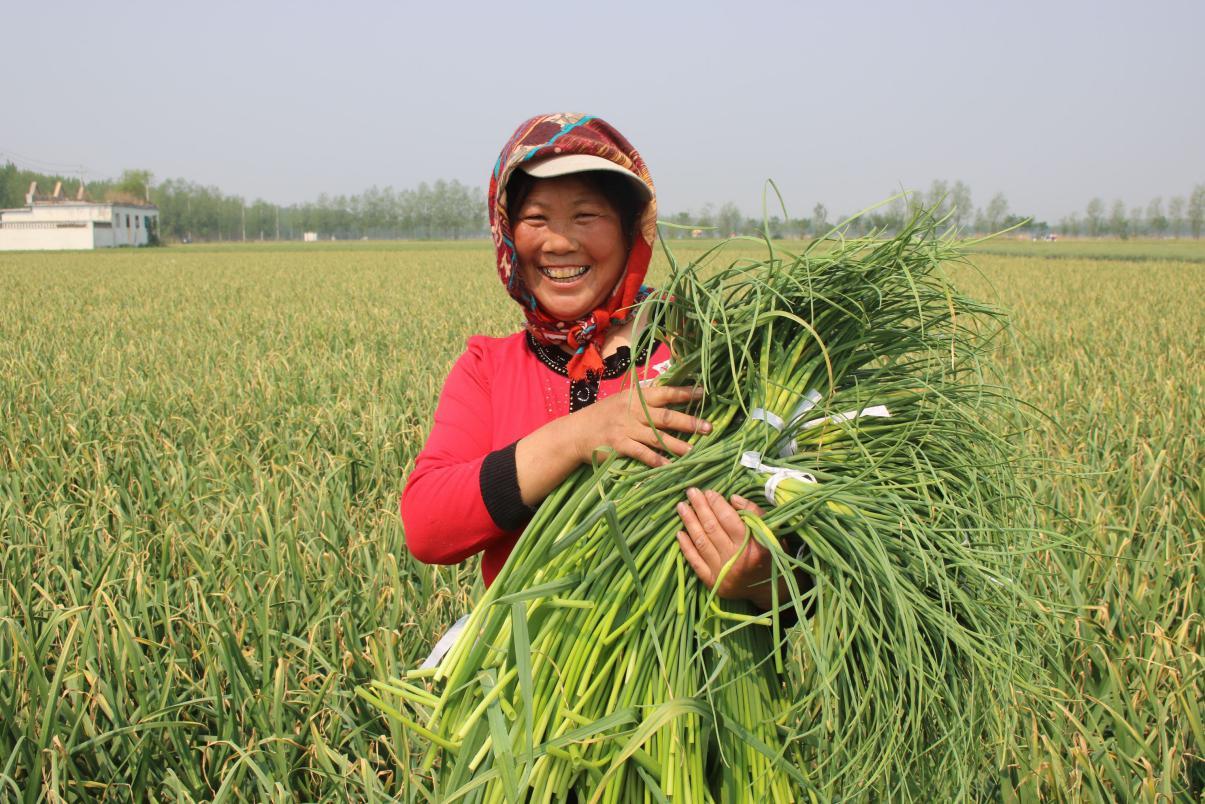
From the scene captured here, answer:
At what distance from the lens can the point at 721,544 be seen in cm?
111

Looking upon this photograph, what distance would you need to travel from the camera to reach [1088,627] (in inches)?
81.5

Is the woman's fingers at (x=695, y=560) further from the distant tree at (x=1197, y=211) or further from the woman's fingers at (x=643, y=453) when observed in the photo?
the distant tree at (x=1197, y=211)

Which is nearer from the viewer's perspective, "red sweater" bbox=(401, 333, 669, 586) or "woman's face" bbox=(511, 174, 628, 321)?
"red sweater" bbox=(401, 333, 669, 586)

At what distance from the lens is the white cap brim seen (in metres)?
1.38

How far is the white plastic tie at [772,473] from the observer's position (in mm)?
1107

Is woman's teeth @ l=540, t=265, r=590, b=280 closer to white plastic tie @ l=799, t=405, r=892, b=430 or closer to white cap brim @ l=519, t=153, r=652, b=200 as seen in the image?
white cap brim @ l=519, t=153, r=652, b=200

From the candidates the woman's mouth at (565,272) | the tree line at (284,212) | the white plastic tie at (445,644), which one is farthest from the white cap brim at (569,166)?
the tree line at (284,212)

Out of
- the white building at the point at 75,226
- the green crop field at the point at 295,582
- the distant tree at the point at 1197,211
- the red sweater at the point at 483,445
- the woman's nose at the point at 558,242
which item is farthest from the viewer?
the distant tree at the point at 1197,211

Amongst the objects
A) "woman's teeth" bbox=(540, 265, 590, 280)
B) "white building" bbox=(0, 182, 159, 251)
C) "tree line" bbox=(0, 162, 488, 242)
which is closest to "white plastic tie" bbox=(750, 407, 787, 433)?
"woman's teeth" bbox=(540, 265, 590, 280)

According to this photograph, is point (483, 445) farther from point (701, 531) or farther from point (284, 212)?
point (284, 212)

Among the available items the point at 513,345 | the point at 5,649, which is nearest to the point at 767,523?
the point at 513,345

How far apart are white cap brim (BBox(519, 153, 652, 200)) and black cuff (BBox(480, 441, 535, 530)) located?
1.42 ft

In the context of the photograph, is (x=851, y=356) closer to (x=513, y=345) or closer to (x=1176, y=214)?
(x=513, y=345)

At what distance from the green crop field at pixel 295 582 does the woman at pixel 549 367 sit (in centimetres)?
25
